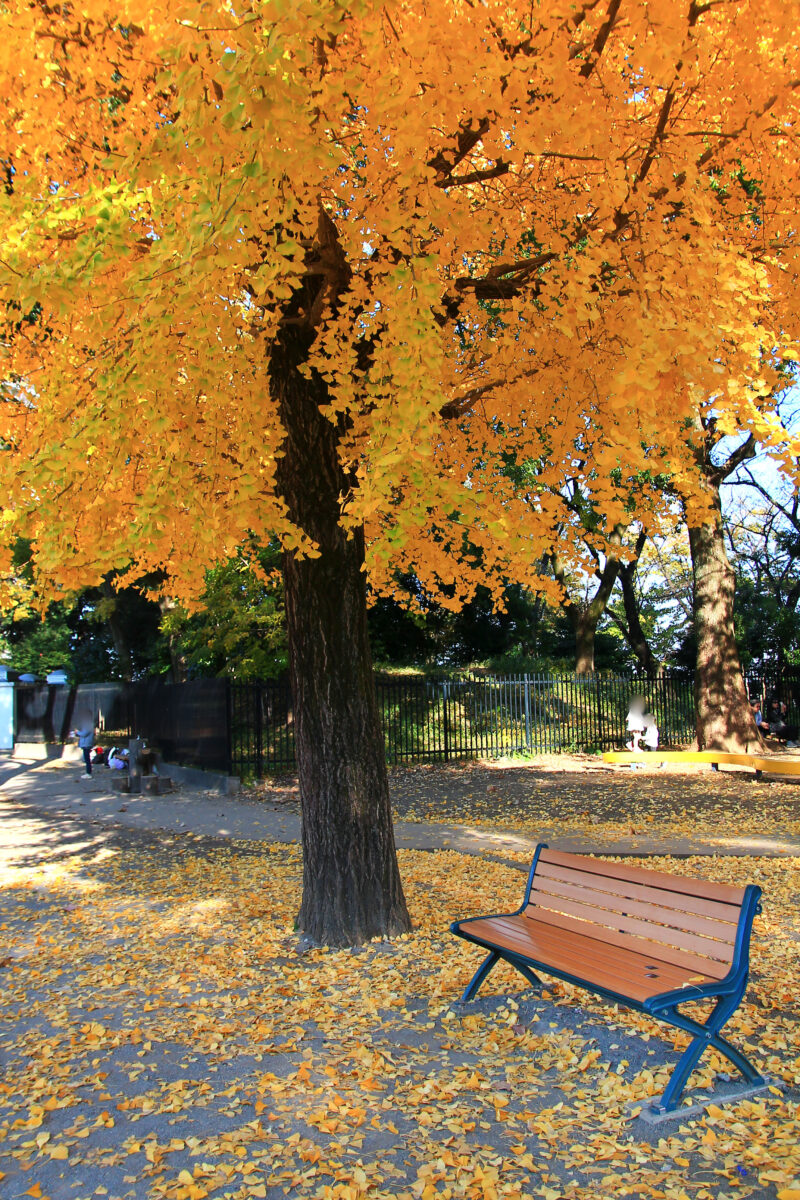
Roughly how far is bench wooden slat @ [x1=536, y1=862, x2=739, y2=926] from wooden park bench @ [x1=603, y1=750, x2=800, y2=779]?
8.87m

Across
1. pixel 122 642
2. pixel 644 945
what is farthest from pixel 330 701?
pixel 122 642

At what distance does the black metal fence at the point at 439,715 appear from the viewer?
46.2 feet

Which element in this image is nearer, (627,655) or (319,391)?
(319,391)

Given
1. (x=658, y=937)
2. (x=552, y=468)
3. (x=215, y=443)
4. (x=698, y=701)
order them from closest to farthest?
(x=658, y=937)
(x=215, y=443)
(x=552, y=468)
(x=698, y=701)

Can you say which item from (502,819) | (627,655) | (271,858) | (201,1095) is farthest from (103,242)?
(627,655)

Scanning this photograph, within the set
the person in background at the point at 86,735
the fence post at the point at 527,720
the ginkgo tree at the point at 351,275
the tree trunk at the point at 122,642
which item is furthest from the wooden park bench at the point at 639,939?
the tree trunk at the point at 122,642

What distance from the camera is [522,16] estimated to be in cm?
438

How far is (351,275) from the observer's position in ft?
17.0

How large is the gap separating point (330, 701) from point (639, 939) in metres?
2.25

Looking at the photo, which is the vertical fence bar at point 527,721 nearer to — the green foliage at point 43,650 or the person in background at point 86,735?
the person in background at point 86,735

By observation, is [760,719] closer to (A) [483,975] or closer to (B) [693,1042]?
→ (A) [483,975]

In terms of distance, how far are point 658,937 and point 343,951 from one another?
214 cm

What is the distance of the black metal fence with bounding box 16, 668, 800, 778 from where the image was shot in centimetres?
1409

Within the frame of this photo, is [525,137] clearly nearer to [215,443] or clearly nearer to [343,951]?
[215,443]
